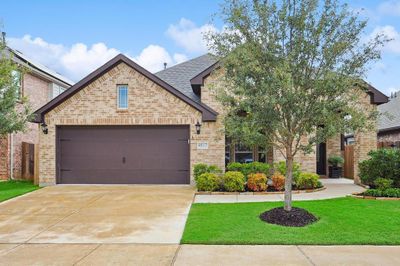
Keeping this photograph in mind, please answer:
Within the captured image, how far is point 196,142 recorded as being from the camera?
14531 millimetres

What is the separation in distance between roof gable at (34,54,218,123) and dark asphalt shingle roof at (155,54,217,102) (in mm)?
2654

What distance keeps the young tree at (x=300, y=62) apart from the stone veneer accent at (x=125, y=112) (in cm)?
631

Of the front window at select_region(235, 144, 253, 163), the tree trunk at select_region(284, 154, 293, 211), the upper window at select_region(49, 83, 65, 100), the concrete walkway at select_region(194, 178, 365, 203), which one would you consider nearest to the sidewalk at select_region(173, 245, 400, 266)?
the tree trunk at select_region(284, 154, 293, 211)

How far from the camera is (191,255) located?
612cm

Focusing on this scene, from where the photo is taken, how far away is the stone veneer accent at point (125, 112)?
14.6m

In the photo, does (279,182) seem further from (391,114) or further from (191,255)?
(391,114)

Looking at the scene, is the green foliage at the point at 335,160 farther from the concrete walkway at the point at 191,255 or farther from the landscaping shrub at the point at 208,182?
the concrete walkway at the point at 191,255

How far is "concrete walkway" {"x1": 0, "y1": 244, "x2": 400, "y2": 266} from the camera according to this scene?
580 cm

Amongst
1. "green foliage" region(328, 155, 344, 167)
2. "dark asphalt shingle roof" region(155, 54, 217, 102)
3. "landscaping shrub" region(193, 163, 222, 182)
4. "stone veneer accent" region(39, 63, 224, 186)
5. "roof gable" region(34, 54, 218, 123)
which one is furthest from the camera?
"dark asphalt shingle roof" region(155, 54, 217, 102)

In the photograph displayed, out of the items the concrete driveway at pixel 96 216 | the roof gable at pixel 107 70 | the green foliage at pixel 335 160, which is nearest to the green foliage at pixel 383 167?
the green foliage at pixel 335 160

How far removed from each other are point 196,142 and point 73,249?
8.43 m

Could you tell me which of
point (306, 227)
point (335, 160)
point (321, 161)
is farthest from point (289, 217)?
point (321, 161)

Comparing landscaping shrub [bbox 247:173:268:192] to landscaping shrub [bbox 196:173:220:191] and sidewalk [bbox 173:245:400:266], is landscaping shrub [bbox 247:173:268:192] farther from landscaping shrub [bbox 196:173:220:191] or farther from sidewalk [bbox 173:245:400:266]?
sidewalk [bbox 173:245:400:266]

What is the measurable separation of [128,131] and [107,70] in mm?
2607
